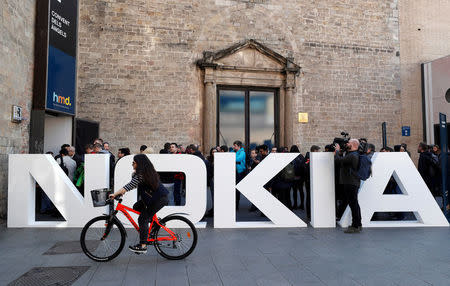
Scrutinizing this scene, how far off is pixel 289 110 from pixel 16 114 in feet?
32.5

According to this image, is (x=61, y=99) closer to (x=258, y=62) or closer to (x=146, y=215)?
(x=146, y=215)

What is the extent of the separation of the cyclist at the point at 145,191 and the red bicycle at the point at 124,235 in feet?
0.31

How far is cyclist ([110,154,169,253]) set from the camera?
14.3ft

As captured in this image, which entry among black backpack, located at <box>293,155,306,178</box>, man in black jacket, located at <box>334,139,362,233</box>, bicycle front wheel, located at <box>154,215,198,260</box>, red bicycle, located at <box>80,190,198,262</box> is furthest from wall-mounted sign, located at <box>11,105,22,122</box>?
man in black jacket, located at <box>334,139,362,233</box>

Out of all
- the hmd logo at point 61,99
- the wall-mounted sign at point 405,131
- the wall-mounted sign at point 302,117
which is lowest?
the wall-mounted sign at point 405,131

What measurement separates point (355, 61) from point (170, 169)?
11677 millimetres

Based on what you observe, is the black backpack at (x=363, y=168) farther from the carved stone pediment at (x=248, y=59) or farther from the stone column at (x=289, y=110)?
the carved stone pediment at (x=248, y=59)

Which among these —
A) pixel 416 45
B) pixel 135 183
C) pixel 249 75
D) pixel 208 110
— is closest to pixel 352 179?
pixel 135 183

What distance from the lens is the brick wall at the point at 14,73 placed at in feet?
23.6

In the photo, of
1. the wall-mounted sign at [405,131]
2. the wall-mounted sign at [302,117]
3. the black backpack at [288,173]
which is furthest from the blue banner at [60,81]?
the wall-mounted sign at [405,131]

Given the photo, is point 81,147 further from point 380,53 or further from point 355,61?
point 380,53

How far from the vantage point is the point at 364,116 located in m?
15.2

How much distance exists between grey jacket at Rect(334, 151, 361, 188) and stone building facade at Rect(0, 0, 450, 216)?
25.7 ft

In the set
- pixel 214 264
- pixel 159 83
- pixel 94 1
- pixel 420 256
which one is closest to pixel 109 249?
pixel 214 264
